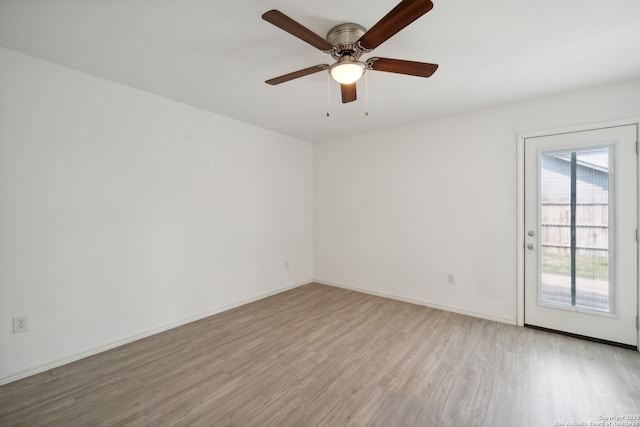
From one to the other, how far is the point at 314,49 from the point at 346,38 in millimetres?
334

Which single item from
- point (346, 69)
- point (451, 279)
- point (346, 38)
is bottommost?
point (451, 279)

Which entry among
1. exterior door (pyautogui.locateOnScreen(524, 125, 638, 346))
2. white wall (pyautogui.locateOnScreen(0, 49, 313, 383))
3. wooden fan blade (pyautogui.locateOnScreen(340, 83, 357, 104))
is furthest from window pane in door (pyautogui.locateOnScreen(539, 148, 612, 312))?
white wall (pyautogui.locateOnScreen(0, 49, 313, 383))

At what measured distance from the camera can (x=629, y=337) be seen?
2.57 m

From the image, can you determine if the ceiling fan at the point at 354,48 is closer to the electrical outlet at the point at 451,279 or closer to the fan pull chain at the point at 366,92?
the fan pull chain at the point at 366,92

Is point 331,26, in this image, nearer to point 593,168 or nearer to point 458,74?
point 458,74

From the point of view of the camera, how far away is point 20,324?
2.14 metres

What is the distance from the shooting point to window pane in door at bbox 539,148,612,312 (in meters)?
2.71

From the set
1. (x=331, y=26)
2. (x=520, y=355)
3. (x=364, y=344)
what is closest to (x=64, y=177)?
(x=331, y=26)

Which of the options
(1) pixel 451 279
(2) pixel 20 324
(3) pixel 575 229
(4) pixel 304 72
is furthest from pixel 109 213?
(3) pixel 575 229

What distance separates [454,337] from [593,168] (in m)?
2.22

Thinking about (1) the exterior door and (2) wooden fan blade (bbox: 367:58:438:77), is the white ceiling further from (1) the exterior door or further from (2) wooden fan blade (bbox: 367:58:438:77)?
(1) the exterior door

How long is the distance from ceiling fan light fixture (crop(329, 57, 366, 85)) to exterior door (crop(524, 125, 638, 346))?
243 centimetres

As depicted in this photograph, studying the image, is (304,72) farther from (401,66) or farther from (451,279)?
(451,279)

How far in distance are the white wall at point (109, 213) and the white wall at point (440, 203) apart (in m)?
1.55
